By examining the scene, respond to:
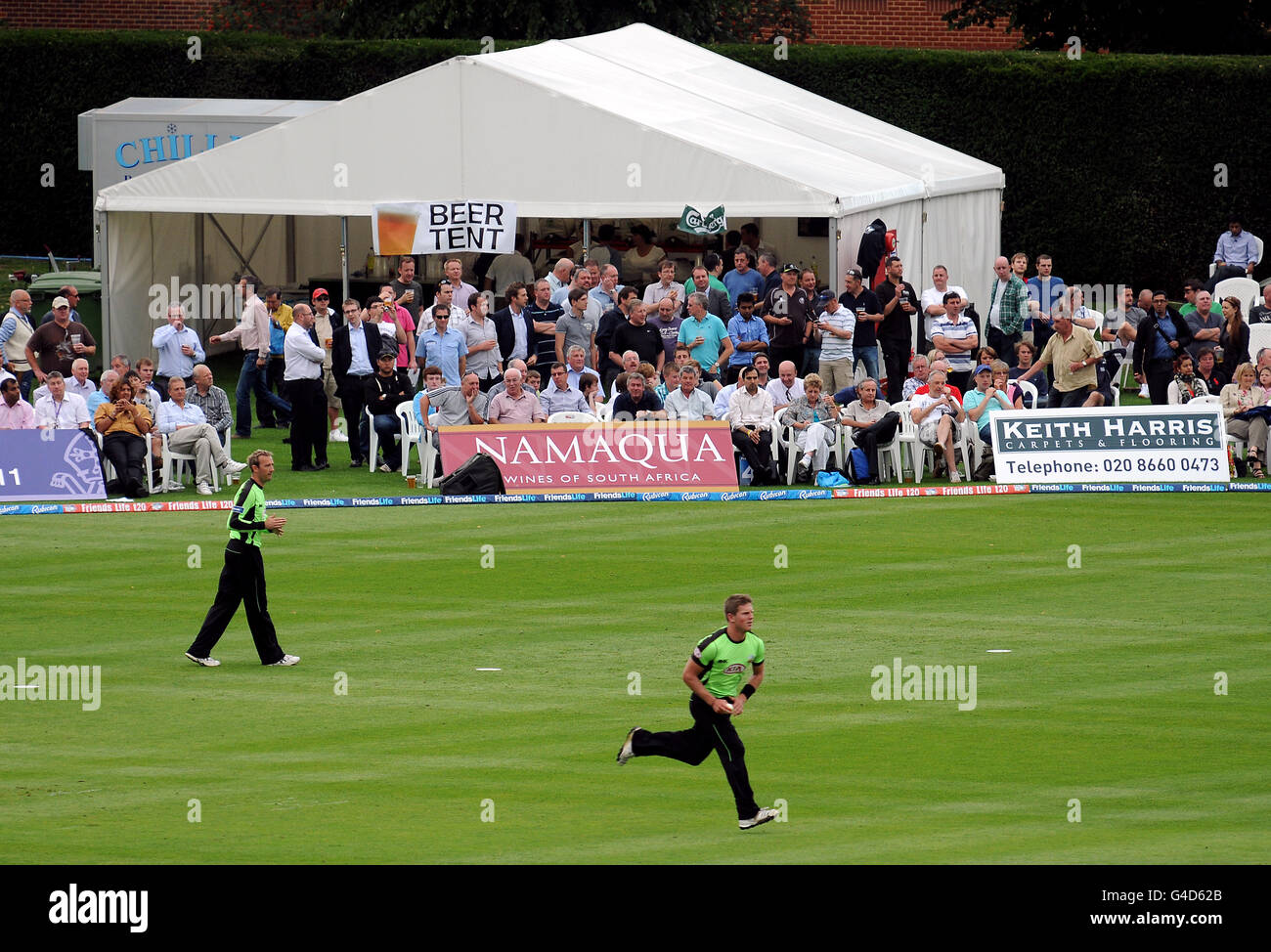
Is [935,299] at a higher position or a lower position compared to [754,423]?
higher

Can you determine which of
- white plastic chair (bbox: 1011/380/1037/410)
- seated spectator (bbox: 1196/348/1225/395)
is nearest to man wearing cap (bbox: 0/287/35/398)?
white plastic chair (bbox: 1011/380/1037/410)

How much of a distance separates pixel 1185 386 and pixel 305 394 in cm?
1094

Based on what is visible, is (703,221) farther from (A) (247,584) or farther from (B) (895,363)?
(A) (247,584)

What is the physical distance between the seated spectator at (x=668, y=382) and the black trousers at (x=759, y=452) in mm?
1119

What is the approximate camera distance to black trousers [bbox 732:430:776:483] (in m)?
23.5

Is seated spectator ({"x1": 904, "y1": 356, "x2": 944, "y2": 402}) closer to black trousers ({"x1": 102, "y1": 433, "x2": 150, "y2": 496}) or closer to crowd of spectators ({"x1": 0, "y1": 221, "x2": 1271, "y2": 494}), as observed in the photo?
crowd of spectators ({"x1": 0, "y1": 221, "x2": 1271, "y2": 494})

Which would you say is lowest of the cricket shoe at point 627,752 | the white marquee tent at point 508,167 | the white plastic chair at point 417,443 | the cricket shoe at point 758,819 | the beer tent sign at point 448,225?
the cricket shoe at point 758,819

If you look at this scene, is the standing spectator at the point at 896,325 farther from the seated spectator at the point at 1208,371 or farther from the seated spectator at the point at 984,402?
the seated spectator at the point at 1208,371

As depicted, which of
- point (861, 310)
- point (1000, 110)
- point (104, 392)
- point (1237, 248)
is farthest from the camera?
point (1000, 110)

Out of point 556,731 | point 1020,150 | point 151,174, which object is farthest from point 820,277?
point 556,731

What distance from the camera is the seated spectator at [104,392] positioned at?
76.2 ft

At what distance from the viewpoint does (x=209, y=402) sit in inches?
952

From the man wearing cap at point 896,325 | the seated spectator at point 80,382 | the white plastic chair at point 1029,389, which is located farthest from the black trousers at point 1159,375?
the seated spectator at point 80,382

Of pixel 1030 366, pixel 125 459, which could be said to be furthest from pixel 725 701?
pixel 1030 366
